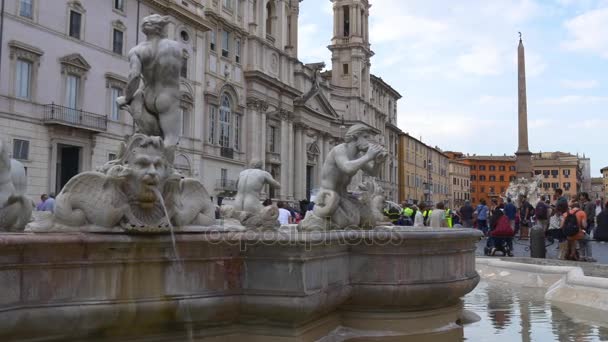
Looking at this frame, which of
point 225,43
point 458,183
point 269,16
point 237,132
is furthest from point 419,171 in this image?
point 225,43

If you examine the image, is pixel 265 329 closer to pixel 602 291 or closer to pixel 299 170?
pixel 602 291

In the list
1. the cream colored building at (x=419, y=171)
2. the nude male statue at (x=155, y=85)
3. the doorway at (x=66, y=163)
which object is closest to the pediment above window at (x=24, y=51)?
the doorway at (x=66, y=163)

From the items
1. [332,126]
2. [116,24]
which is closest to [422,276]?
[116,24]

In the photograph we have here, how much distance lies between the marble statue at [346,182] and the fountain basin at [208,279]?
372 millimetres

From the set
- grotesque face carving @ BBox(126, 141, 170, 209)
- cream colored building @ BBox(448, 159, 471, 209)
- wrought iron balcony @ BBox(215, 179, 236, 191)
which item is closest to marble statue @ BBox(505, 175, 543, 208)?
wrought iron balcony @ BBox(215, 179, 236, 191)

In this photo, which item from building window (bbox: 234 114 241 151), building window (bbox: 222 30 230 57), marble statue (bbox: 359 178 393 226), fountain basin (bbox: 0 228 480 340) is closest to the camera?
fountain basin (bbox: 0 228 480 340)

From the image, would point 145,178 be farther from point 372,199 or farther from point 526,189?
point 526,189

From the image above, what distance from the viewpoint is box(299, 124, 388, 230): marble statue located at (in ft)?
18.9

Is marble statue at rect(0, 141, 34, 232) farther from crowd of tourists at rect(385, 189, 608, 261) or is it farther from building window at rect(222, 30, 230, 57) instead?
building window at rect(222, 30, 230, 57)

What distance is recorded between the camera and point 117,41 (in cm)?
2680

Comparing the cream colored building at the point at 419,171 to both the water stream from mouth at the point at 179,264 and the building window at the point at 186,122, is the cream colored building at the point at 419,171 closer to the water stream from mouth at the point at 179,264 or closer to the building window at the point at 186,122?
the building window at the point at 186,122

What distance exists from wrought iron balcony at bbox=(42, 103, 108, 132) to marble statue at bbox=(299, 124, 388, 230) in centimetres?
1914

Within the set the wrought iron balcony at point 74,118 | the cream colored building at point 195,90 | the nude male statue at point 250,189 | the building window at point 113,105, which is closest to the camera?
the nude male statue at point 250,189

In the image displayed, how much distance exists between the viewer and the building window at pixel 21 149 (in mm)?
21516
